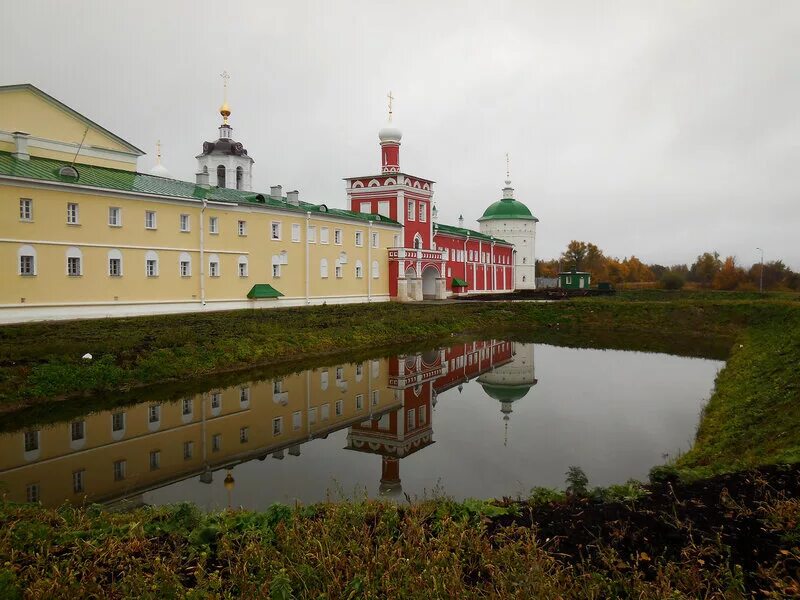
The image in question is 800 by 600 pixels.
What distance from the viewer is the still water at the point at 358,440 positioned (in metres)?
9.30

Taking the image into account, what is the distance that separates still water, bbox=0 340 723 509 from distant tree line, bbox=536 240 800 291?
173 feet

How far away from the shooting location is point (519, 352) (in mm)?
24984

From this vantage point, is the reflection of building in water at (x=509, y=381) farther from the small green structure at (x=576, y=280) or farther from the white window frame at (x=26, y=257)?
the small green structure at (x=576, y=280)

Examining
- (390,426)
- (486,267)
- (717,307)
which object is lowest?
(390,426)

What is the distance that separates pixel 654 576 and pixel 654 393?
12507 mm

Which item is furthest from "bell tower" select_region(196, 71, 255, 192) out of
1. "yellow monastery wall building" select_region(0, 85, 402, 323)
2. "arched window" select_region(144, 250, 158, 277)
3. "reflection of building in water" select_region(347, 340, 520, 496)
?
"reflection of building in water" select_region(347, 340, 520, 496)

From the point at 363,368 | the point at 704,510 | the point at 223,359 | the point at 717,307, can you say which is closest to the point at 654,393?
the point at 363,368

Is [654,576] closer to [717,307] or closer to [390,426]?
[390,426]

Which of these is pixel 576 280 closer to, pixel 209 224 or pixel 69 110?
pixel 209 224

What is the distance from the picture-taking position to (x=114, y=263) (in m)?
26.4

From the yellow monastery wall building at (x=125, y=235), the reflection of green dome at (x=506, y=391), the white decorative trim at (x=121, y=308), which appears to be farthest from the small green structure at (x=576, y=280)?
the reflection of green dome at (x=506, y=391)

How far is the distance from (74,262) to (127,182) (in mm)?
5447

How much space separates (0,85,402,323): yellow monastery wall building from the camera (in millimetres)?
23578

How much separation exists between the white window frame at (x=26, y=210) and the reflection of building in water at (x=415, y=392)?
55.4 feet
